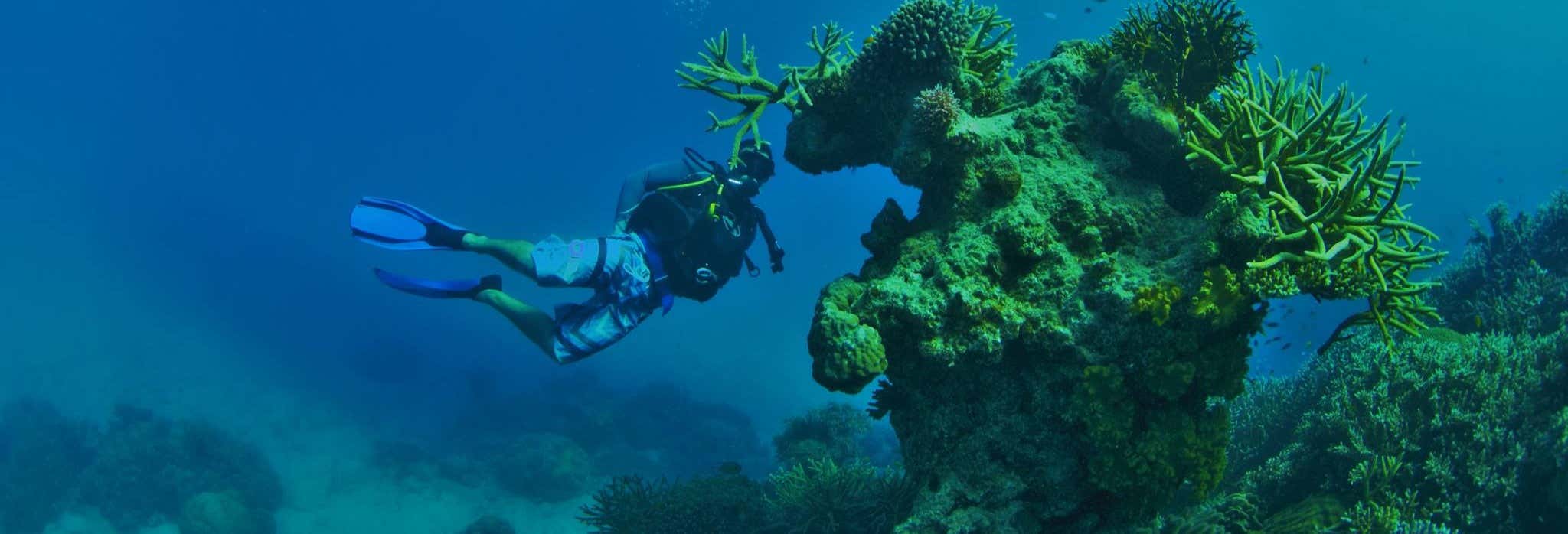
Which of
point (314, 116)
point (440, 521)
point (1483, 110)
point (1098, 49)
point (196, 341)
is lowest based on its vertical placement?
point (1098, 49)

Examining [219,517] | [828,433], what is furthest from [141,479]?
[828,433]

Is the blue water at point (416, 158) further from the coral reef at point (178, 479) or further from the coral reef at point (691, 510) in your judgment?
the coral reef at point (691, 510)

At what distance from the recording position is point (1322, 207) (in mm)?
3684

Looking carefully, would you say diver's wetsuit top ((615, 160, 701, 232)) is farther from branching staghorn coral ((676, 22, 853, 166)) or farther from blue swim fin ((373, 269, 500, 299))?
branching staghorn coral ((676, 22, 853, 166))

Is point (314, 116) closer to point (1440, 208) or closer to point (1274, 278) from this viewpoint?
point (1274, 278)

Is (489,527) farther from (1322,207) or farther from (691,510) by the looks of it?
(1322,207)

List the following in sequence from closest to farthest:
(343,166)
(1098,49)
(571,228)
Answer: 1. (1098,49)
2. (571,228)
3. (343,166)

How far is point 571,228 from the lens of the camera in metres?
67.4

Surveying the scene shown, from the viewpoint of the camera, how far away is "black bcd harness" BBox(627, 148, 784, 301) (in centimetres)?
833

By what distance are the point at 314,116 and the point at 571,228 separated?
5262 cm

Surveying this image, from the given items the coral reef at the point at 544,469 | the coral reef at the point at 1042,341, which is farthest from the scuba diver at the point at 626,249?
the coral reef at the point at 544,469

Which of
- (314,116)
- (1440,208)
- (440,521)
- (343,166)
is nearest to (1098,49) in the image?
(440,521)

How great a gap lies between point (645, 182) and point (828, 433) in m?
6.81

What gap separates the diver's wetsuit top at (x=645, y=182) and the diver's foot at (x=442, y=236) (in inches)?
77.0
